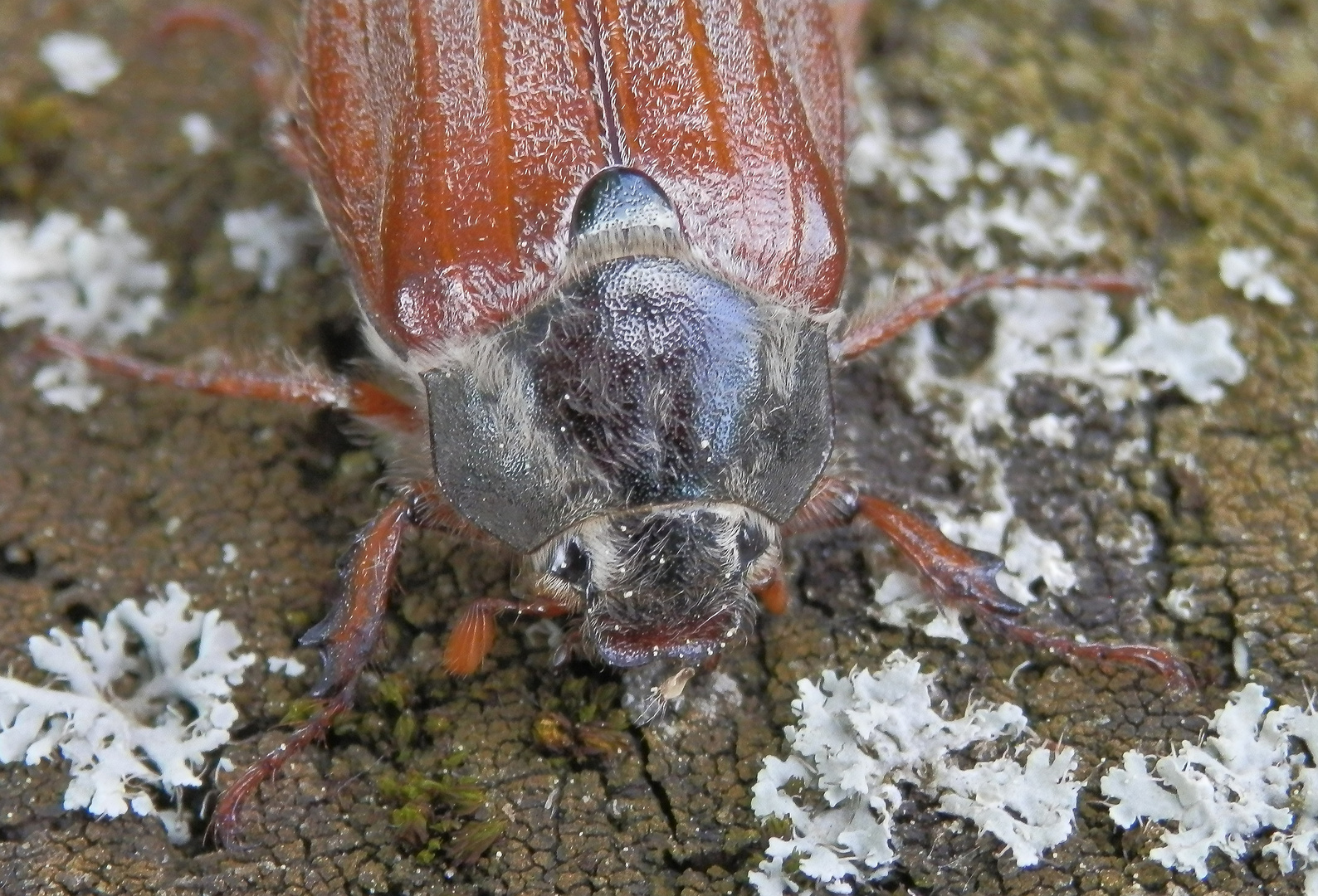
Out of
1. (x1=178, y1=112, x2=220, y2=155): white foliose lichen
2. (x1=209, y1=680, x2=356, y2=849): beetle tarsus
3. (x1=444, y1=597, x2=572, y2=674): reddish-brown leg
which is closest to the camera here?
(x1=209, y1=680, x2=356, y2=849): beetle tarsus

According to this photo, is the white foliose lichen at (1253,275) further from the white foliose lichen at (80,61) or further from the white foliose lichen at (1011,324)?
the white foliose lichen at (80,61)

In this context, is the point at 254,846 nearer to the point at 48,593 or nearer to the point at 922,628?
the point at 48,593

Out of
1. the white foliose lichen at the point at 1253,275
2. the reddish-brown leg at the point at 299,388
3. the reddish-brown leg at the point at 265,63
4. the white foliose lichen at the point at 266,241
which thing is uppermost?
the reddish-brown leg at the point at 265,63

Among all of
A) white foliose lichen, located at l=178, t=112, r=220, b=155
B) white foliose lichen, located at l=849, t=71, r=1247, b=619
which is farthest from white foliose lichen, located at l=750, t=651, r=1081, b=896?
white foliose lichen, located at l=178, t=112, r=220, b=155

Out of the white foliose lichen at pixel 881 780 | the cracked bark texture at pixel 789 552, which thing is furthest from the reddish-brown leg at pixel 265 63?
the white foliose lichen at pixel 881 780

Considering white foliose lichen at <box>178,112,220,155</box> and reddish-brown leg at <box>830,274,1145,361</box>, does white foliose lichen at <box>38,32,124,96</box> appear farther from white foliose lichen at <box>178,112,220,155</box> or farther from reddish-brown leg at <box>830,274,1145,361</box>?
reddish-brown leg at <box>830,274,1145,361</box>

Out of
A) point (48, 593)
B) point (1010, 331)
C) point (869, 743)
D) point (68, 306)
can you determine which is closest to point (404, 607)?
point (48, 593)
